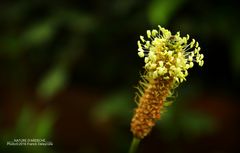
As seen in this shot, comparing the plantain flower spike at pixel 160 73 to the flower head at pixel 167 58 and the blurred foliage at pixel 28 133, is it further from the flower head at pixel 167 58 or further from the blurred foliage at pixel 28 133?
the blurred foliage at pixel 28 133

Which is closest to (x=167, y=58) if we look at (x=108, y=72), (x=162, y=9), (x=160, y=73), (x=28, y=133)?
(x=160, y=73)

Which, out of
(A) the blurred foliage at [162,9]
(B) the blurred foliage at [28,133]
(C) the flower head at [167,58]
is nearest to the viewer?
(C) the flower head at [167,58]

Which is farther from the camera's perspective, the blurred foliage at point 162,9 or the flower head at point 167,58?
the blurred foliage at point 162,9

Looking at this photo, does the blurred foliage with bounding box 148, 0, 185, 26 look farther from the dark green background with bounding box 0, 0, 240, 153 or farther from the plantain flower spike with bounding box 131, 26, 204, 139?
the plantain flower spike with bounding box 131, 26, 204, 139

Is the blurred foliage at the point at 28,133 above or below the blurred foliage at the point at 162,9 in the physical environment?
below

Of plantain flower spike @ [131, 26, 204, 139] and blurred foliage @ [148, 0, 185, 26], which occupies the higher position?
blurred foliage @ [148, 0, 185, 26]

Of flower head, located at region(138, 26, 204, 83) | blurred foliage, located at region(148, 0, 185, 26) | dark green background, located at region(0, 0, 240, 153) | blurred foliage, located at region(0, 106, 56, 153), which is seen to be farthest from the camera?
dark green background, located at region(0, 0, 240, 153)

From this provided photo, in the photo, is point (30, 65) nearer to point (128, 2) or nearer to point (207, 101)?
point (128, 2)

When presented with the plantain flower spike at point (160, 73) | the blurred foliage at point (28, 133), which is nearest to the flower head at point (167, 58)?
the plantain flower spike at point (160, 73)

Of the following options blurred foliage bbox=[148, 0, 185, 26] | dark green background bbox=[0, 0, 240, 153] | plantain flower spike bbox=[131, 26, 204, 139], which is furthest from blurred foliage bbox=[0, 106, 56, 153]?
plantain flower spike bbox=[131, 26, 204, 139]
